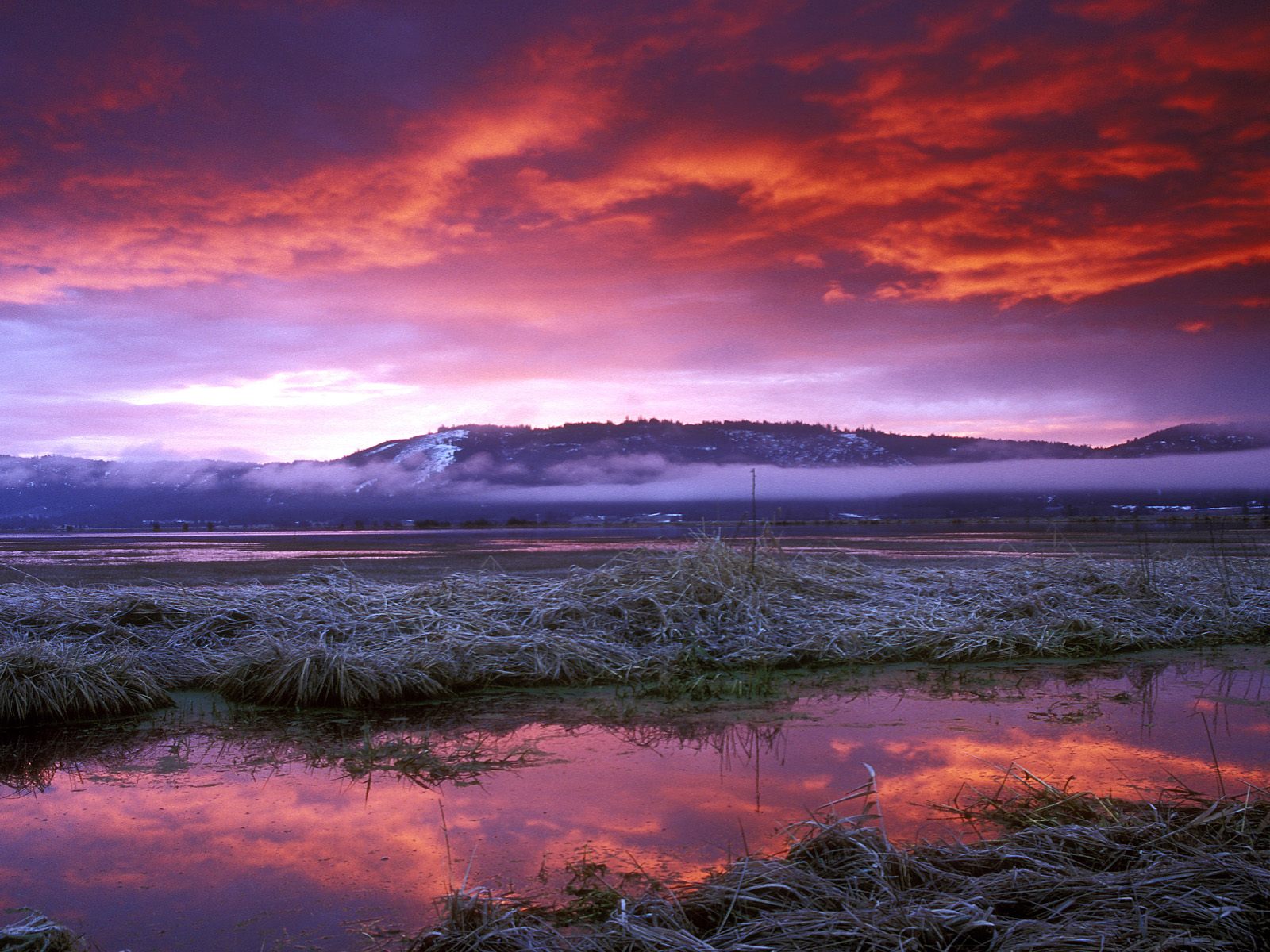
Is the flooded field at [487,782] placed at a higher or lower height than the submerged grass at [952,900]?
lower

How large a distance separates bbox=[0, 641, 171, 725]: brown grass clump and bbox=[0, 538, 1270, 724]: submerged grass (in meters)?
0.02

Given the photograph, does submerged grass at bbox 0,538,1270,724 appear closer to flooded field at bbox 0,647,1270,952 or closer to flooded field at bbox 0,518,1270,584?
A: flooded field at bbox 0,647,1270,952

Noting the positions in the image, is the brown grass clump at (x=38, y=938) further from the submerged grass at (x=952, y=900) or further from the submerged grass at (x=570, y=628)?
the submerged grass at (x=570, y=628)

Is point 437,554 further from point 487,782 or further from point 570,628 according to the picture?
point 487,782

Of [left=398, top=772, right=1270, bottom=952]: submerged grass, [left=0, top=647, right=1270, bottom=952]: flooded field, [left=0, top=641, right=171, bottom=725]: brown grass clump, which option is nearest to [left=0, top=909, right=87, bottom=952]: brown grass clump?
[left=0, top=647, right=1270, bottom=952]: flooded field

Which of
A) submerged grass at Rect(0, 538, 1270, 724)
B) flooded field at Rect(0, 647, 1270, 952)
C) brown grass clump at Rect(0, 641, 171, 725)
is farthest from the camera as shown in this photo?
submerged grass at Rect(0, 538, 1270, 724)

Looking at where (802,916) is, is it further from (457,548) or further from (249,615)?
(457,548)

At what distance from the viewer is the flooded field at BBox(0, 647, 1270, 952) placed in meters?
3.59

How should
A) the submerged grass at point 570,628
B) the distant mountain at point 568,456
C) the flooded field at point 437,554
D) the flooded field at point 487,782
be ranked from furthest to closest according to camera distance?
the distant mountain at point 568,456 < the flooded field at point 437,554 < the submerged grass at point 570,628 < the flooded field at point 487,782

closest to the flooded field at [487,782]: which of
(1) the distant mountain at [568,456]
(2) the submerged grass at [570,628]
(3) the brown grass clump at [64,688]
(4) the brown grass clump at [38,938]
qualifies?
(4) the brown grass clump at [38,938]

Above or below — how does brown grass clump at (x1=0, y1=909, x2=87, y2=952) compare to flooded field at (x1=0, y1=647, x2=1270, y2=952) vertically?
above

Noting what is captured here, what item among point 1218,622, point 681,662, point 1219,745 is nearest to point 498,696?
point 681,662

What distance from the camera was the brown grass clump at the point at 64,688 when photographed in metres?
6.75

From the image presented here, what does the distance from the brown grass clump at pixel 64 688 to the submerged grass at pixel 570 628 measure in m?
0.02
